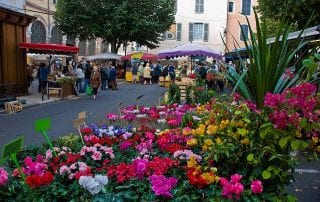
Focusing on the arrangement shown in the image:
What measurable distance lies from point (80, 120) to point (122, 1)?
3208cm

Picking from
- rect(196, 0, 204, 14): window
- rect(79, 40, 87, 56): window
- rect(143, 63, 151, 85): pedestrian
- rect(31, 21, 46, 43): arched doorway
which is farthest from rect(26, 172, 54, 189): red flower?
rect(196, 0, 204, 14): window

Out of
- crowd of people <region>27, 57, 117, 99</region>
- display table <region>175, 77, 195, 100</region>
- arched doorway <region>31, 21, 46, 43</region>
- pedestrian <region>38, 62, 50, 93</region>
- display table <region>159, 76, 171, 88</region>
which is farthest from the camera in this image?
arched doorway <region>31, 21, 46, 43</region>

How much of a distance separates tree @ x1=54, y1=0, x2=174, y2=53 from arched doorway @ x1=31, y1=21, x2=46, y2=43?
222 centimetres

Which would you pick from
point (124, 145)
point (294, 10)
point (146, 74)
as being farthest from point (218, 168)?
point (146, 74)

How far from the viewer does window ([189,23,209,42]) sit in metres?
51.9

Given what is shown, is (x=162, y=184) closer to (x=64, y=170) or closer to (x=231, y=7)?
(x=64, y=170)

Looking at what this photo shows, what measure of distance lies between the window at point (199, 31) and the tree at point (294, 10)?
35.6m

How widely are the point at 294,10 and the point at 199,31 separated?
38311mm

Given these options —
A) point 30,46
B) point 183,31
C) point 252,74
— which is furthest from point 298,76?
point 183,31

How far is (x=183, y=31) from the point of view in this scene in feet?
171

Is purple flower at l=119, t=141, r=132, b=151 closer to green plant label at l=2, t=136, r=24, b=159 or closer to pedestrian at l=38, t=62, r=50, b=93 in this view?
green plant label at l=2, t=136, r=24, b=159

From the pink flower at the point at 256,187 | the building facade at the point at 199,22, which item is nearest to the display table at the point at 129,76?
the building facade at the point at 199,22

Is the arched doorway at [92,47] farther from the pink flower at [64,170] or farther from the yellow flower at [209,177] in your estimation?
the yellow flower at [209,177]

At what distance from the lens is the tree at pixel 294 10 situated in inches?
547
